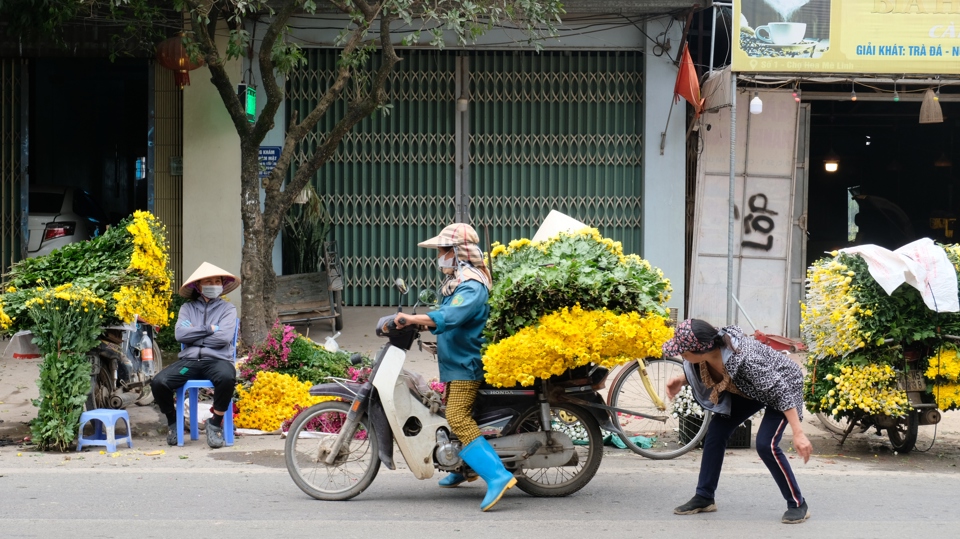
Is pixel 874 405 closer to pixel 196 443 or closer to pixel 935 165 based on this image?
pixel 196 443

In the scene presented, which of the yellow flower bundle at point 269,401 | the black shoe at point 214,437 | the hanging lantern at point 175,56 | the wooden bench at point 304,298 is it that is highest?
the hanging lantern at point 175,56

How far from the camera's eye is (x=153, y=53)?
39.4ft

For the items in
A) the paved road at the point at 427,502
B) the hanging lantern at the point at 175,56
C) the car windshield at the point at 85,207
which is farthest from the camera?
the car windshield at the point at 85,207

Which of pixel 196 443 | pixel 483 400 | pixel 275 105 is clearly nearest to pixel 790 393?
pixel 483 400

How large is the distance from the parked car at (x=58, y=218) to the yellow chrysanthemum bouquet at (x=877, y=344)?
379 inches

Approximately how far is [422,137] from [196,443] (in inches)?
240

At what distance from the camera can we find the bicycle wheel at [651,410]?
7.21m

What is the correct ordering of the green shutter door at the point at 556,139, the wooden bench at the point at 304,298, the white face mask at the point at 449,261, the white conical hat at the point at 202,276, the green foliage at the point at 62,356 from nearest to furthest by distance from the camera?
the white face mask at the point at 449,261 < the green foliage at the point at 62,356 < the white conical hat at the point at 202,276 < the wooden bench at the point at 304,298 < the green shutter door at the point at 556,139

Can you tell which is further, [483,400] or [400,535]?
[483,400]

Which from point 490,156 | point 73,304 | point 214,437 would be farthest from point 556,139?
point 73,304

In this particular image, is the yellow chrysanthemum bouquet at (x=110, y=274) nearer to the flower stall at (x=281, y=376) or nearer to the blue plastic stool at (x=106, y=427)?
the blue plastic stool at (x=106, y=427)

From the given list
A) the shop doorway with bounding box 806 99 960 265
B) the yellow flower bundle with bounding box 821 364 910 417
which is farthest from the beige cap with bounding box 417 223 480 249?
the shop doorway with bounding box 806 99 960 265

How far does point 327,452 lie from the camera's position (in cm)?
580

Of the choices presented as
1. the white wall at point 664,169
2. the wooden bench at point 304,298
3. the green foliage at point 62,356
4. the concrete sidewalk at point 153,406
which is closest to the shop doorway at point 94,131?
the concrete sidewalk at point 153,406
